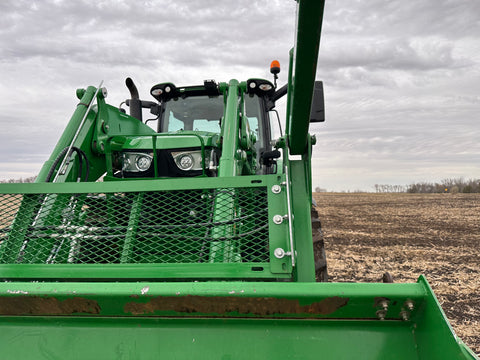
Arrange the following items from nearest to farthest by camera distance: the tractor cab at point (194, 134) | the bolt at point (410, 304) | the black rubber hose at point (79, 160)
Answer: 1. the bolt at point (410, 304)
2. the black rubber hose at point (79, 160)
3. the tractor cab at point (194, 134)

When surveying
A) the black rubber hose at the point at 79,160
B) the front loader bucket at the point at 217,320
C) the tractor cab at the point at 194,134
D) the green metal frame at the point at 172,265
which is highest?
the tractor cab at the point at 194,134

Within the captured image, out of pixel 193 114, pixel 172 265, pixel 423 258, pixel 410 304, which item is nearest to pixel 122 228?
pixel 172 265

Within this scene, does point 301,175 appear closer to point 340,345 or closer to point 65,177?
point 340,345

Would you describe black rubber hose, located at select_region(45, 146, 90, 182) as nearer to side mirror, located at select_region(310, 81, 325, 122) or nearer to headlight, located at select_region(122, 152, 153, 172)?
headlight, located at select_region(122, 152, 153, 172)

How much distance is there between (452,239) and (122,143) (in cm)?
899

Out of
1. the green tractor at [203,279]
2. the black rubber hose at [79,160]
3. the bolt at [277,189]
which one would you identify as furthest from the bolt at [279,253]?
the black rubber hose at [79,160]

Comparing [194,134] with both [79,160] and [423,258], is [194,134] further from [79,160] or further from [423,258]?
[423,258]

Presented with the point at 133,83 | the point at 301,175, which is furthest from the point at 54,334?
the point at 133,83

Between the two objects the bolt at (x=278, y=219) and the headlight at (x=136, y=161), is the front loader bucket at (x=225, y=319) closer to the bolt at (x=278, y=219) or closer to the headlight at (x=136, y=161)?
the bolt at (x=278, y=219)

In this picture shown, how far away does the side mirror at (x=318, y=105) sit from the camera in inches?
90.7

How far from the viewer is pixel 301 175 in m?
2.75

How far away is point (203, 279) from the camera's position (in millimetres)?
2033

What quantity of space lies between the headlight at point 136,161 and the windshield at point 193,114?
4.01 ft

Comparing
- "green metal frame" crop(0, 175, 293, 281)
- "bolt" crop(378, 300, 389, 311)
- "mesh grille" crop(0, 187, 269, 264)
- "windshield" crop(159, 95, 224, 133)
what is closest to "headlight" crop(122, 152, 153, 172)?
"mesh grille" crop(0, 187, 269, 264)
